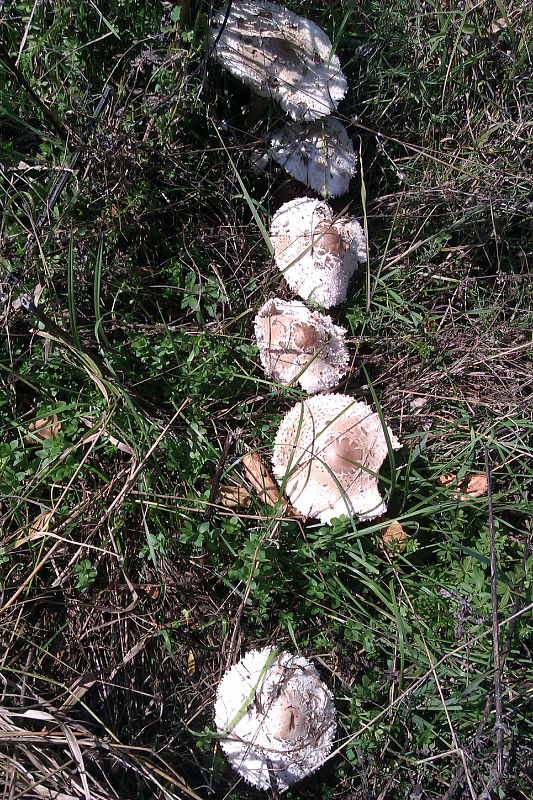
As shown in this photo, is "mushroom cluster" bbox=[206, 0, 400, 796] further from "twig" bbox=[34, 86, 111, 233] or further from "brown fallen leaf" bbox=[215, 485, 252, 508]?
"twig" bbox=[34, 86, 111, 233]

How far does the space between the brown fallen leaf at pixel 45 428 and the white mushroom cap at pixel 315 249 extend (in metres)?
1.41

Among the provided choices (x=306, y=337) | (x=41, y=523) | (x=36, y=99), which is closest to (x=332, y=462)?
(x=306, y=337)

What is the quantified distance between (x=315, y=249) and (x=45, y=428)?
1.66m

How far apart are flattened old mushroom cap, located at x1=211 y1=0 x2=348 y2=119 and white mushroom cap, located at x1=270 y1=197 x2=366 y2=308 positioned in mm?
521

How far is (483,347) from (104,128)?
2372 mm

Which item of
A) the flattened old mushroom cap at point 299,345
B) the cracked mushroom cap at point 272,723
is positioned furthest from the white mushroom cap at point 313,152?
the cracked mushroom cap at point 272,723

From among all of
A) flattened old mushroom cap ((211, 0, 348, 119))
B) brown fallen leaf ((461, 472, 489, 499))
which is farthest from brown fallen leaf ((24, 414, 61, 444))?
brown fallen leaf ((461, 472, 489, 499))

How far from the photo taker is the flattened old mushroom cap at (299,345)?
294cm

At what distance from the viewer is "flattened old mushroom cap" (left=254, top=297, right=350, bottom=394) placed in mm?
2939

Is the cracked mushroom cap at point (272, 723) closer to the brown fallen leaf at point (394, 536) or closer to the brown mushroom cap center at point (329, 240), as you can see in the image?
the brown fallen leaf at point (394, 536)

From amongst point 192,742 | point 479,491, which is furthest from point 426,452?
point 192,742

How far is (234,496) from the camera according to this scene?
2.94 m

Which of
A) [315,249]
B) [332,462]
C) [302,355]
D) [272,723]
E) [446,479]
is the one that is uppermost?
[315,249]

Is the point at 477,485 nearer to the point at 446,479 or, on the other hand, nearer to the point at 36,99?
the point at 446,479
